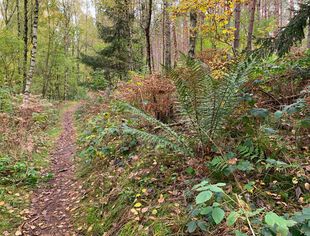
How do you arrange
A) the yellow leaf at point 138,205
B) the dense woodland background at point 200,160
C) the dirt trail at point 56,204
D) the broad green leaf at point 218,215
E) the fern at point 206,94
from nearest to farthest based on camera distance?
the broad green leaf at point 218,215
the dense woodland background at point 200,160
the yellow leaf at point 138,205
the fern at point 206,94
the dirt trail at point 56,204

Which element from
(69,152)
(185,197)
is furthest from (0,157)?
(185,197)

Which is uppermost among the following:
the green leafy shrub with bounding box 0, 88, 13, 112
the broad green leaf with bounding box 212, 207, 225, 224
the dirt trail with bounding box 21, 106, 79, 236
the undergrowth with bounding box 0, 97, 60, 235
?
the green leafy shrub with bounding box 0, 88, 13, 112

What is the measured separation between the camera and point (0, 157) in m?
5.11

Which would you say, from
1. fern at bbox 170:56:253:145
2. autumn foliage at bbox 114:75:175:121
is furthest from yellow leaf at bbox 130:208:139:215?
autumn foliage at bbox 114:75:175:121

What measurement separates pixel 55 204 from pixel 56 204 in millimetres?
15

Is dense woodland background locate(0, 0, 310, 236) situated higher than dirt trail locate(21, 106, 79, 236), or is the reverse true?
dense woodland background locate(0, 0, 310, 236)

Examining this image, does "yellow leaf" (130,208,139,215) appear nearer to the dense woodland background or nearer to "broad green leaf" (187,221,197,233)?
the dense woodland background

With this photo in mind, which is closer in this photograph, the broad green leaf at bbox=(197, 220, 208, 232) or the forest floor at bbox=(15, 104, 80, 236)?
the broad green leaf at bbox=(197, 220, 208, 232)

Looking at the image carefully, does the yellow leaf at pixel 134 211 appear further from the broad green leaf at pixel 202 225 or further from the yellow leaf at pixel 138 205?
the broad green leaf at pixel 202 225

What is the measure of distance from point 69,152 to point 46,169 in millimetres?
1268

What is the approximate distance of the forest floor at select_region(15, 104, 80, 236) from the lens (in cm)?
329

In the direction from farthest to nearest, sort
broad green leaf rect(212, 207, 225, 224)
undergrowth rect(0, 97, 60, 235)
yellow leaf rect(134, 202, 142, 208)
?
undergrowth rect(0, 97, 60, 235), yellow leaf rect(134, 202, 142, 208), broad green leaf rect(212, 207, 225, 224)

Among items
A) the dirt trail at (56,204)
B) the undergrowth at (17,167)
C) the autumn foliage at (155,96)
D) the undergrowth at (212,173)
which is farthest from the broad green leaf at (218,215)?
the autumn foliage at (155,96)

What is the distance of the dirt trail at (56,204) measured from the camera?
3293 mm
